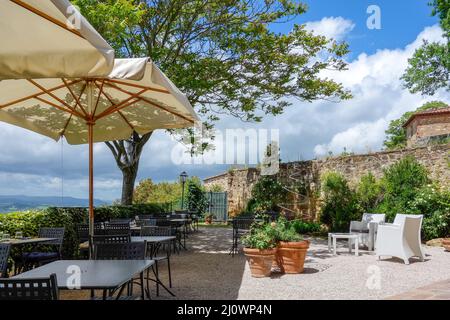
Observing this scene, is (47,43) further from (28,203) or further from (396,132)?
(396,132)

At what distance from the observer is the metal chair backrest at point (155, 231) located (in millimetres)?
5902

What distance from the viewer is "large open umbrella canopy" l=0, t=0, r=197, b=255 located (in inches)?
144

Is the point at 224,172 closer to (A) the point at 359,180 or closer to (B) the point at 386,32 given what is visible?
(A) the point at 359,180

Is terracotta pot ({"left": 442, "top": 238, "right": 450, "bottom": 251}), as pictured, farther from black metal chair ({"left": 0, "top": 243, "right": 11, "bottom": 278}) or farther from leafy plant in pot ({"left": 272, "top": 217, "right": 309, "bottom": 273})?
black metal chair ({"left": 0, "top": 243, "right": 11, "bottom": 278})

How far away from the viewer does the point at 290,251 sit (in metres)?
6.23

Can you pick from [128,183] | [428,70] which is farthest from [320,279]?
[428,70]

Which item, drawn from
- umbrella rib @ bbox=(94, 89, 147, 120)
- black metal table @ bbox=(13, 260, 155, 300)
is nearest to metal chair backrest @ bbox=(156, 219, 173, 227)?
umbrella rib @ bbox=(94, 89, 147, 120)

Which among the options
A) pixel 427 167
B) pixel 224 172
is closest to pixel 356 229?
pixel 427 167

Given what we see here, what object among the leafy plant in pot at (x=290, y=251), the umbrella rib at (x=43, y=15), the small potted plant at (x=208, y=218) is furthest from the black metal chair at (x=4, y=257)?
the small potted plant at (x=208, y=218)

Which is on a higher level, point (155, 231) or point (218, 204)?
point (155, 231)

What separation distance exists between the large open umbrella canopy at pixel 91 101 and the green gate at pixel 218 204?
11560mm

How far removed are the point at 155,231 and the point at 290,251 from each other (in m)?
2.13

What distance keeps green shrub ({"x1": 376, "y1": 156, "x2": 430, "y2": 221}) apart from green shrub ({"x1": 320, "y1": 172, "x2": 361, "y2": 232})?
1.03m

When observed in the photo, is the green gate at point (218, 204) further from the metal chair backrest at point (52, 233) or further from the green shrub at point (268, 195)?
the metal chair backrest at point (52, 233)
